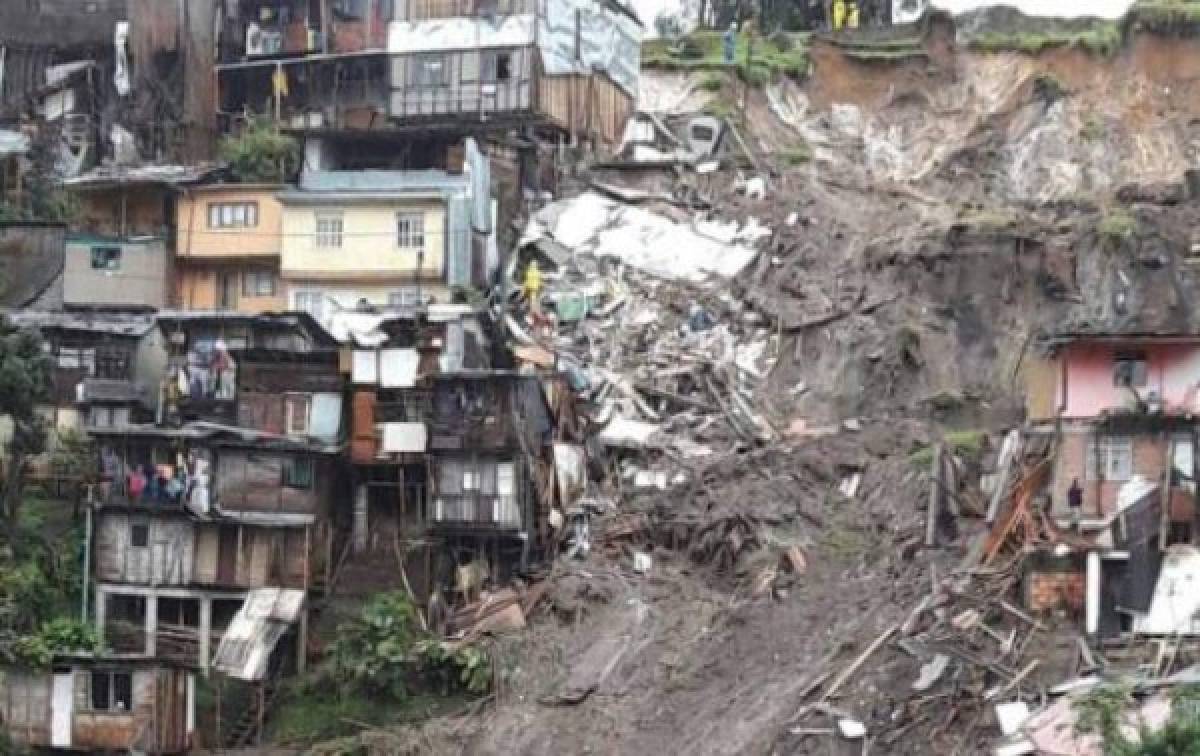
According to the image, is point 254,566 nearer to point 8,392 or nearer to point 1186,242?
point 8,392

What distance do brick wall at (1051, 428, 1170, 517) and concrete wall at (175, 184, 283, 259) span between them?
2438cm

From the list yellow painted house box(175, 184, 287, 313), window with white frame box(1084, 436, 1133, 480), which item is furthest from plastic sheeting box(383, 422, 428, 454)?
window with white frame box(1084, 436, 1133, 480)

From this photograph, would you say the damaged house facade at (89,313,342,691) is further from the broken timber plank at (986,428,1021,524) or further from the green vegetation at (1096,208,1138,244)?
the green vegetation at (1096,208,1138,244)

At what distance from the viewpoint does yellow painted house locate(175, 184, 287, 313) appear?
2254 inches

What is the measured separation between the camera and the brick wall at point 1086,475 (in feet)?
131

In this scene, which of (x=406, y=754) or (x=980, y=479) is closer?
(x=406, y=754)

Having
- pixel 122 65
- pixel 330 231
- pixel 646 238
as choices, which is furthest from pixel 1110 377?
pixel 122 65

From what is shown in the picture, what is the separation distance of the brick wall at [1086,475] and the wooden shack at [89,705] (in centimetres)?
1866

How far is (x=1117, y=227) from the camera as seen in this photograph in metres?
57.0

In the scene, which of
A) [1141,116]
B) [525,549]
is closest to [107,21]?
[525,549]

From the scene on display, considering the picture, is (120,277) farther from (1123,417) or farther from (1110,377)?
(1123,417)

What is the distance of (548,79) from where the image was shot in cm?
6097

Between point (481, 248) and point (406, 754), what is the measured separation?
17676mm

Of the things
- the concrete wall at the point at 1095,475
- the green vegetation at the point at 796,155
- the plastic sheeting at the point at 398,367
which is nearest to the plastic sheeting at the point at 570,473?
the plastic sheeting at the point at 398,367
